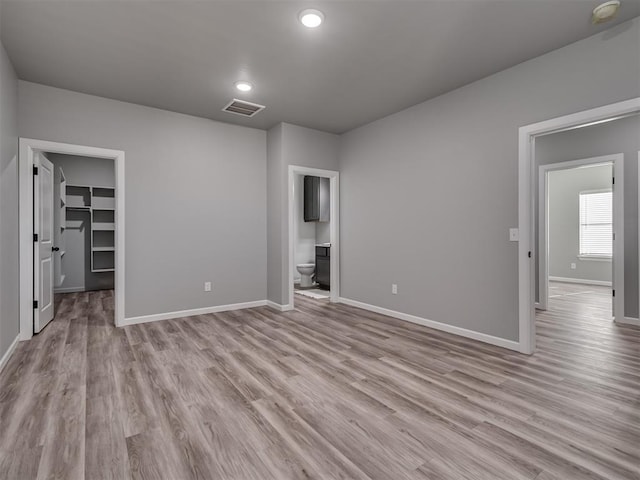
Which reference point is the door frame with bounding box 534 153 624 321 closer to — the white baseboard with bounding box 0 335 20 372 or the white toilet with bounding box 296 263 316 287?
the white toilet with bounding box 296 263 316 287

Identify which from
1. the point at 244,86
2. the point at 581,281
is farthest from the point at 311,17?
the point at 581,281

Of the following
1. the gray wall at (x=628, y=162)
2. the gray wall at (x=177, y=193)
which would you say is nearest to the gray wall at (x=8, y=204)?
the gray wall at (x=177, y=193)

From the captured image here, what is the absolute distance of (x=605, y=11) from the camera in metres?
2.24

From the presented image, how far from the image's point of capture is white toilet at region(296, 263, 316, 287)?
659 cm

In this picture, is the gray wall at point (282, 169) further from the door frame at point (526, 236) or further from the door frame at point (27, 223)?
the door frame at point (526, 236)

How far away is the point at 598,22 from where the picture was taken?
7.75 ft

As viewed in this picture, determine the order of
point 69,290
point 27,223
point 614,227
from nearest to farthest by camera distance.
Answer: point 27,223, point 614,227, point 69,290

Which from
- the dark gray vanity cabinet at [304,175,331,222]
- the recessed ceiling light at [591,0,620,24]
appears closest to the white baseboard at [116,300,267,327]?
the dark gray vanity cabinet at [304,175,331,222]

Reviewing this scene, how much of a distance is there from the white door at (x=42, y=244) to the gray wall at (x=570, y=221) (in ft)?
28.4

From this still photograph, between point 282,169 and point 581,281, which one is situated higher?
point 282,169

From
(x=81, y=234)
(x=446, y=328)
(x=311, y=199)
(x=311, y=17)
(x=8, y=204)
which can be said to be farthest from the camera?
(x=311, y=199)

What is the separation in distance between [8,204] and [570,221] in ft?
30.4

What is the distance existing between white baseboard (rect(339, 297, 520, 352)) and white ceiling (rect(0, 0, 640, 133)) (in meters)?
2.52

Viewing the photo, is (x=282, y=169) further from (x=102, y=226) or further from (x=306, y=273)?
(x=102, y=226)
